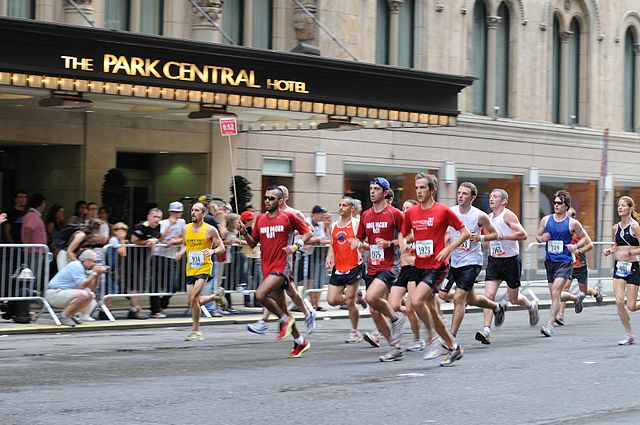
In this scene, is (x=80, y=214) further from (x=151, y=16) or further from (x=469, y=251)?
(x=469, y=251)

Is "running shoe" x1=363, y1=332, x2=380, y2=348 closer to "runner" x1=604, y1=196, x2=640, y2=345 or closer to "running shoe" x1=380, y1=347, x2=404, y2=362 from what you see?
"running shoe" x1=380, y1=347, x2=404, y2=362

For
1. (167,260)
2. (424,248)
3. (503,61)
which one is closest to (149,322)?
(167,260)

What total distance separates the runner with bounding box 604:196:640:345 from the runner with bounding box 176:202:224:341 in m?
5.38

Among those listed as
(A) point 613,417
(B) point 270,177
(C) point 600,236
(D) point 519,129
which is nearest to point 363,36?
(B) point 270,177

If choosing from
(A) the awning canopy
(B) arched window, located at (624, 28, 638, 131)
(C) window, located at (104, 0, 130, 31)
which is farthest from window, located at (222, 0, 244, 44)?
(B) arched window, located at (624, 28, 638, 131)

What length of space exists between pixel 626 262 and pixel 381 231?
3.97 m

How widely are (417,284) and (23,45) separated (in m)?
7.99

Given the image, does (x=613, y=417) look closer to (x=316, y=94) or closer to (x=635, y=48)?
(x=316, y=94)

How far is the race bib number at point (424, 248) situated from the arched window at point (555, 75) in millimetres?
23954

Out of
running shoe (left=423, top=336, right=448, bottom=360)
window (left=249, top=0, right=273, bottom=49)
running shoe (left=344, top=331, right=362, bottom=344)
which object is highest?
window (left=249, top=0, right=273, bottom=49)

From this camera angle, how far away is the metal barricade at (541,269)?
26141mm

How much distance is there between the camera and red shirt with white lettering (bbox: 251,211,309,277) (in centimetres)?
1530

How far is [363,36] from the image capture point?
3048 cm

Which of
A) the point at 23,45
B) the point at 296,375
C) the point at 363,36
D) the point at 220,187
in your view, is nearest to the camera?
the point at 296,375
